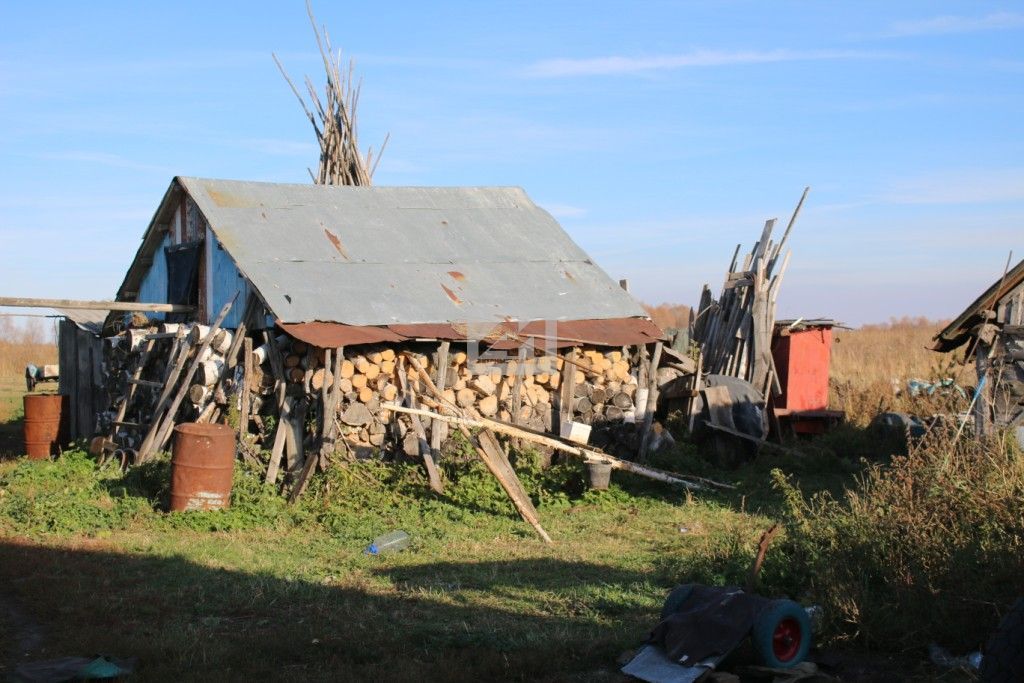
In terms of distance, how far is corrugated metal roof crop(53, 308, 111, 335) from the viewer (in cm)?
1751

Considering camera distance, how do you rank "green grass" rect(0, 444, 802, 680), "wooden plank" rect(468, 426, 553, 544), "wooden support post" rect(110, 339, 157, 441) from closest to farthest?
"green grass" rect(0, 444, 802, 680) → "wooden plank" rect(468, 426, 553, 544) → "wooden support post" rect(110, 339, 157, 441)

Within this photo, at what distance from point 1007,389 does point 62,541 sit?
10.4 metres

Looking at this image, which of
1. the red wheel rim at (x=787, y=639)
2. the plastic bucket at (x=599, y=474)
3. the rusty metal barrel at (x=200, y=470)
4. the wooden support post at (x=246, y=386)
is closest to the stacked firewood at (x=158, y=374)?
the wooden support post at (x=246, y=386)

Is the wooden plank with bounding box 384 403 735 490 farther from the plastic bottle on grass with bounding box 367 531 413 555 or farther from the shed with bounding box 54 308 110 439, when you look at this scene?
the shed with bounding box 54 308 110 439

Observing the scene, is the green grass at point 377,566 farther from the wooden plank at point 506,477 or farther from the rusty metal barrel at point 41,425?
the rusty metal barrel at point 41,425

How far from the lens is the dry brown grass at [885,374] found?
54.3 feet

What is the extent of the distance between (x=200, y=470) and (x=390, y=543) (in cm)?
270

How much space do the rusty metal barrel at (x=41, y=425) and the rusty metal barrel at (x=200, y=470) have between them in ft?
17.0

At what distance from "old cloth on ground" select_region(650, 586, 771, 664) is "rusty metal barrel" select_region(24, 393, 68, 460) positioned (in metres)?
12.4

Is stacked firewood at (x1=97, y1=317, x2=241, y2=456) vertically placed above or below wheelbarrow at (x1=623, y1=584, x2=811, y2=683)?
above

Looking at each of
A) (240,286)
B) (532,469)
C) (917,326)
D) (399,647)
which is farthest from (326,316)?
(917,326)

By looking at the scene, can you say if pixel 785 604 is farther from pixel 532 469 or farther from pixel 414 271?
pixel 414 271

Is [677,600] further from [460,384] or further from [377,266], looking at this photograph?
[377,266]

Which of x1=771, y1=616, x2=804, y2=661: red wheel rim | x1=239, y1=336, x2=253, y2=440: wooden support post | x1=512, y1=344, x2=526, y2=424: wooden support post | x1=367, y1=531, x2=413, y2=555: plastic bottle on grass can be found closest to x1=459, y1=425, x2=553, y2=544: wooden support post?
x1=367, y1=531, x2=413, y2=555: plastic bottle on grass
